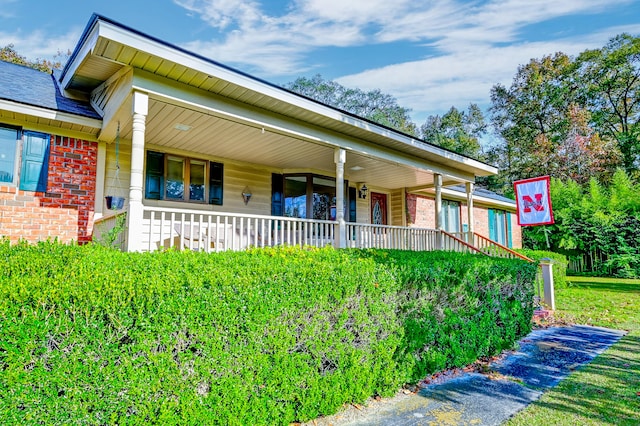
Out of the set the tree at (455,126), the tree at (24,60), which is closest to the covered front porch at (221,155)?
the tree at (24,60)

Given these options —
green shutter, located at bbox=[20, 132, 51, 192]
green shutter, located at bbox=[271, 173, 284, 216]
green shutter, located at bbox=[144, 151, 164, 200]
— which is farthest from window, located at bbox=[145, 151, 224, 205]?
green shutter, located at bbox=[20, 132, 51, 192]

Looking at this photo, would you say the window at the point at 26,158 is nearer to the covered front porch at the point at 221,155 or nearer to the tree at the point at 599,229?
the covered front porch at the point at 221,155

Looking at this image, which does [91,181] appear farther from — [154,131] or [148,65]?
[148,65]

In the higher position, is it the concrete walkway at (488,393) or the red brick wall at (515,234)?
the red brick wall at (515,234)

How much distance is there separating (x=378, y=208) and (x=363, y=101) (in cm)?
2515

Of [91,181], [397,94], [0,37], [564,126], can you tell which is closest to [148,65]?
[91,181]

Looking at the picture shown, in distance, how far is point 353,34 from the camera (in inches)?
526

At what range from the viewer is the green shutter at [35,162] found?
19.5ft

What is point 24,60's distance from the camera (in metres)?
19.1

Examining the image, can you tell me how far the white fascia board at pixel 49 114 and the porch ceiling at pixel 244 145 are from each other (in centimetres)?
51

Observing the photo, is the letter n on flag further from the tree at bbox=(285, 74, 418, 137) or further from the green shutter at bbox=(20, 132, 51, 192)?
the tree at bbox=(285, 74, 418, 137)

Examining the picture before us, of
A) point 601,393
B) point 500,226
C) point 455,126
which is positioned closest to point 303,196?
point 601,393

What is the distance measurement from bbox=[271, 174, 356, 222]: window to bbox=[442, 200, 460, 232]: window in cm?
572

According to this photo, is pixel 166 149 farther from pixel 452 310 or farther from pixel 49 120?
pixel 452 310
